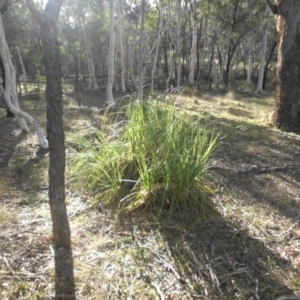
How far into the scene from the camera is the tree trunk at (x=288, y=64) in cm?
516

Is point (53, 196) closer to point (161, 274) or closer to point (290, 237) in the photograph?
point (161, 274)

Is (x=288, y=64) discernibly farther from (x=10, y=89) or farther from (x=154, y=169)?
(x=10, y=89)

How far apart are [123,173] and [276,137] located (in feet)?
11.3

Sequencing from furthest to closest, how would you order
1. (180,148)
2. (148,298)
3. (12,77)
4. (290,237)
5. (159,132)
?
(12,77) → (159,132) → (180,148) → (290,237) → (148,298)

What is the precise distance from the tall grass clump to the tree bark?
10.9 feet

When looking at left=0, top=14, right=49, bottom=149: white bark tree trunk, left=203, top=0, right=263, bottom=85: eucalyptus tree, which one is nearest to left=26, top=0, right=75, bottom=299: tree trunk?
left=0, top=14, right=49, bottom=149: white bark tree trunk

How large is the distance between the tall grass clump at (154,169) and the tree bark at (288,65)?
3.32m

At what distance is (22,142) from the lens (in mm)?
5402

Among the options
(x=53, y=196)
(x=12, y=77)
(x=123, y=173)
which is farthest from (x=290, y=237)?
(x=12, y=77)

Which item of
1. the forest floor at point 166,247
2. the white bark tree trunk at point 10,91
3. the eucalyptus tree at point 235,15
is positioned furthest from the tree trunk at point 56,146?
the eucalyptus tree at point 235,15

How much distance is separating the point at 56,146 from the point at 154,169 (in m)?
0.98

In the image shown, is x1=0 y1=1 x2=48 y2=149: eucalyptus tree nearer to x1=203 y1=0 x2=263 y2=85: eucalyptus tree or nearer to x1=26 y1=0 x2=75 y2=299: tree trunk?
x1=26 y1=0 x2=75 y2=299: tree trunk

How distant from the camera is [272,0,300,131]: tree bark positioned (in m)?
5.16

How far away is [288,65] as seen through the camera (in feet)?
17.3
